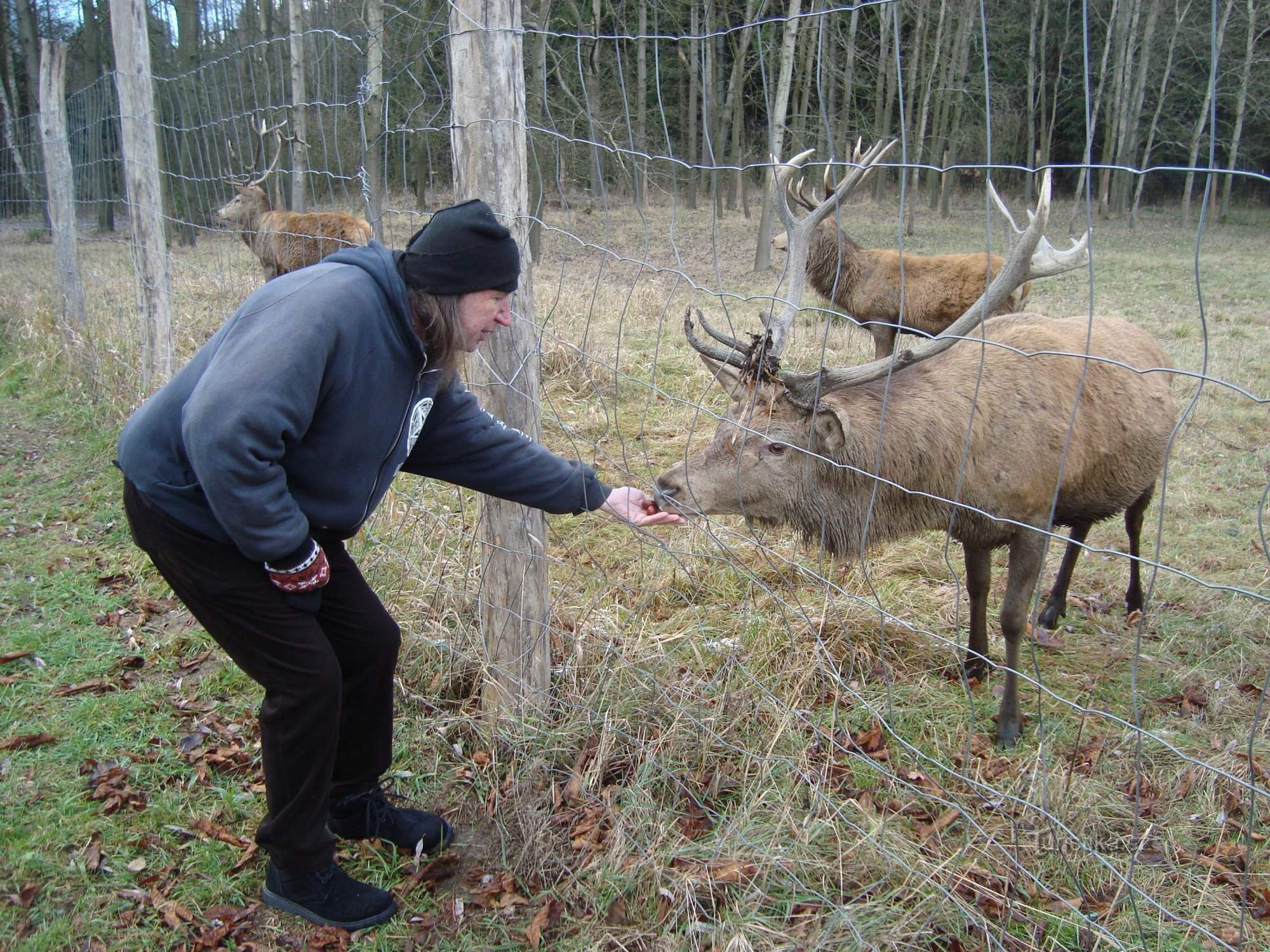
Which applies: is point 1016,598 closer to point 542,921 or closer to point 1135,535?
point 1135,535

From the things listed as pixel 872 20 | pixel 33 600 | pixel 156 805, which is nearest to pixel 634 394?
pixel 33 600

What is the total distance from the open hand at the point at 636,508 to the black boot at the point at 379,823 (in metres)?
1.25

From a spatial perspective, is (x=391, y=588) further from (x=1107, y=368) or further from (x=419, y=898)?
(x=1107, y=368)

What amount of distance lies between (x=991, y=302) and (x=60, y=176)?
29.8 ft

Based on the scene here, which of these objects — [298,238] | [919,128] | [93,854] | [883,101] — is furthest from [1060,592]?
[883,101]

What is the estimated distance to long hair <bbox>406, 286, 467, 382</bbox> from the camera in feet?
8.27

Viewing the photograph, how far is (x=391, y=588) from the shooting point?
14.2ft

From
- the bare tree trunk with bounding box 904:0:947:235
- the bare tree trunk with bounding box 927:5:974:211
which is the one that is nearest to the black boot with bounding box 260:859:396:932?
the bare tree trunk with bounding box 904:0:947:235

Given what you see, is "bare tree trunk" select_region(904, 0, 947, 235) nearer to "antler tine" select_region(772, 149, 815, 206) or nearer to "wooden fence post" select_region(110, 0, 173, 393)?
"wooden fence post" select_region(110, 0, 173, 393)

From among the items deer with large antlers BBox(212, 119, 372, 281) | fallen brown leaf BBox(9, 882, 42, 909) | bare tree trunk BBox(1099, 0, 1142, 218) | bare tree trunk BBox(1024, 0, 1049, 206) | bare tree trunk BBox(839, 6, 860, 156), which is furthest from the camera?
bare tree trunk BBox(1099, 0, 1142, 218)

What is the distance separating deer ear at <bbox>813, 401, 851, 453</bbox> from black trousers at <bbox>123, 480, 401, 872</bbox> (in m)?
1.85

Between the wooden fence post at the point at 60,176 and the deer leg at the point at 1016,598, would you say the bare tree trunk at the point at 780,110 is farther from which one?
the deer leg at the point at 1016,598

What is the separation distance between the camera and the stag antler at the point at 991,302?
10.4ft

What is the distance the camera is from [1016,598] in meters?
4.00
